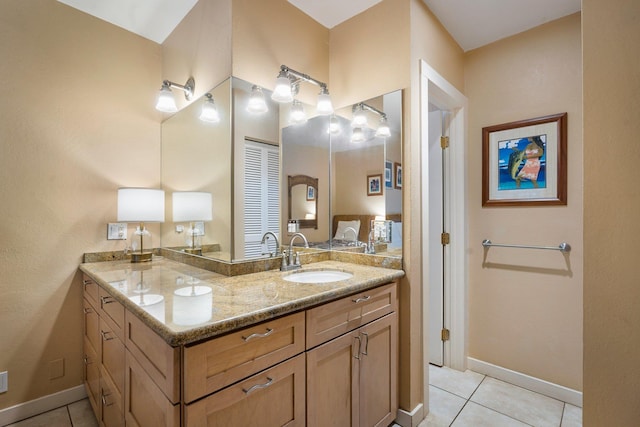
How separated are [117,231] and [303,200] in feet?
4.35

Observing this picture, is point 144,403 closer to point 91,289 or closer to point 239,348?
point 239,348

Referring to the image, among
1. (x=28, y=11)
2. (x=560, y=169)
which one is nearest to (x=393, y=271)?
(x=560, y=169)

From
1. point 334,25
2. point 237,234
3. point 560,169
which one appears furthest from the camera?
point 334,25

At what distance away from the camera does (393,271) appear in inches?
68.7

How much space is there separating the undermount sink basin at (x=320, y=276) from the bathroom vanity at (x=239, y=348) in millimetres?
35

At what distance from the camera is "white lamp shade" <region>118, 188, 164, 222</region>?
1.93 m

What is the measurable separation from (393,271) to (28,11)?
8.76 ft

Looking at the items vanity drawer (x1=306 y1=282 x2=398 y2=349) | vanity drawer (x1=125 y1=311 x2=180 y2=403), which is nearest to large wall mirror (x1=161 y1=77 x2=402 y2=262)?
vanity drawer (x1=306 y1=282 x2=398 y2=349)

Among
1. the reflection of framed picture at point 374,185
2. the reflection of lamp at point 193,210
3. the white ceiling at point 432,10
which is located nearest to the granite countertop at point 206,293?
the reflection of lamp at point 193,210

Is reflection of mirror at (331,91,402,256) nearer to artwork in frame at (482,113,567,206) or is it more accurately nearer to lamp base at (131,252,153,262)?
artwork in frame at (482,113,567,206)

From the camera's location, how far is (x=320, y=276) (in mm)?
1840

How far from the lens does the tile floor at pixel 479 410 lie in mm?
1769

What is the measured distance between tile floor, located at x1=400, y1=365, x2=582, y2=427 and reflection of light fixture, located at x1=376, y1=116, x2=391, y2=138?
1758mm

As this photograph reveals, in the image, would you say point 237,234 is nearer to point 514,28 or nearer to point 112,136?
point 112,136
